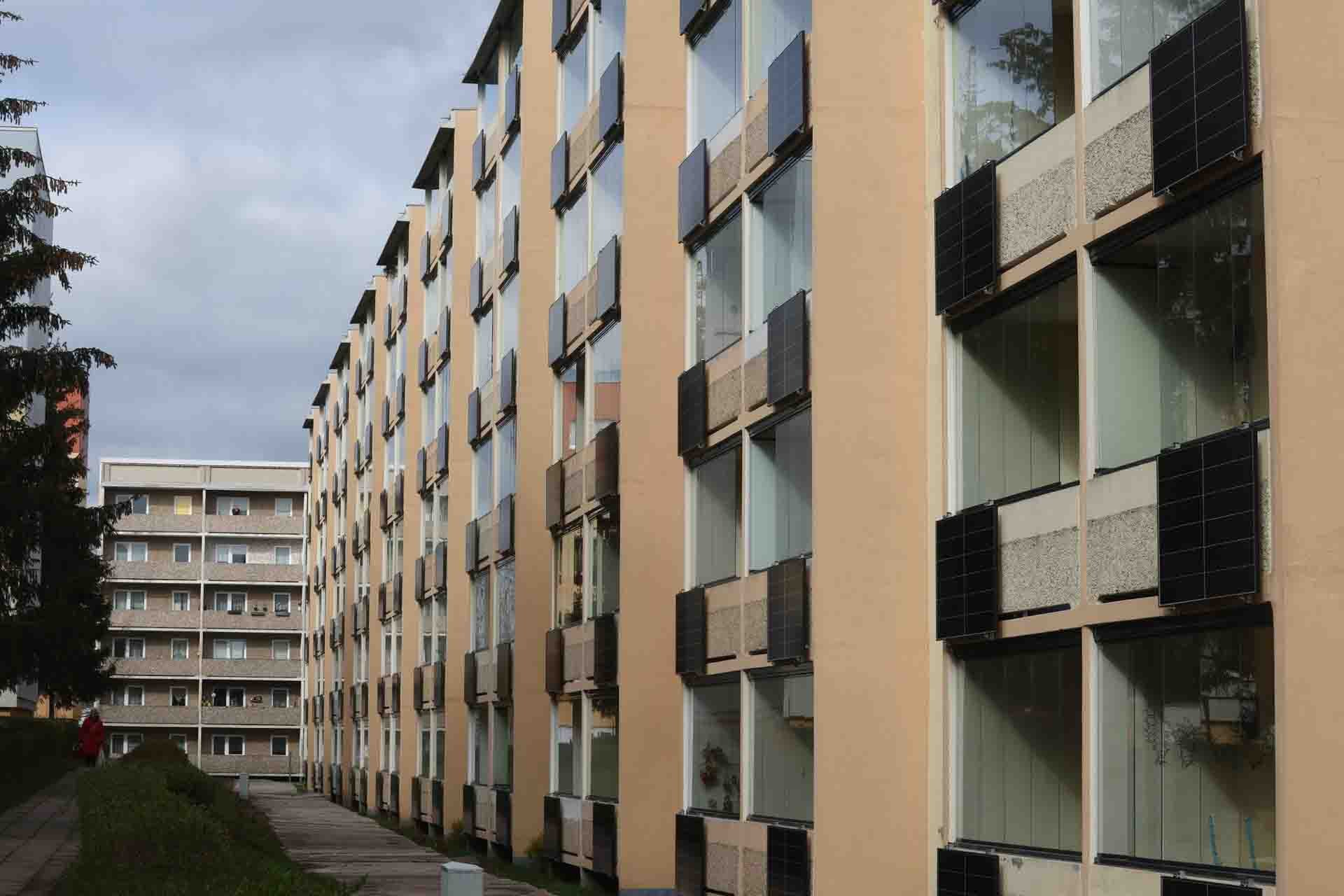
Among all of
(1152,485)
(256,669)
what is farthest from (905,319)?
(256,669)

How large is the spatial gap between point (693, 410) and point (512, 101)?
15.8 metres

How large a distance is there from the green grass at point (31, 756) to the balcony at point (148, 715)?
35.6m

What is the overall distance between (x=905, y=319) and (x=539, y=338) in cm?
1653

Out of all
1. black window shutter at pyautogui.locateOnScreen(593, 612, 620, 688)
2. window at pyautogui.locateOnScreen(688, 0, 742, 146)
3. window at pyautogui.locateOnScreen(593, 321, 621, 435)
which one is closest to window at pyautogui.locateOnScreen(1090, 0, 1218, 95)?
window at pyautogui.locateOnScreen(688, 0, 742, 146)

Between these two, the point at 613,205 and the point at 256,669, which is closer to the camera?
the point at 613,205

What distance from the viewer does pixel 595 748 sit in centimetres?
2833

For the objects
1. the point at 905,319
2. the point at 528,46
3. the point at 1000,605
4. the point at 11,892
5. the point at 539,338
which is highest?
the point at 528,46

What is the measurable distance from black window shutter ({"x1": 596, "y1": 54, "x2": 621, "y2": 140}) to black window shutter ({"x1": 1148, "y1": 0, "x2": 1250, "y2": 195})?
1506 cm

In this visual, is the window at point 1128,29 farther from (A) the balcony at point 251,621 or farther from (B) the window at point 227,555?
(B) the window at point 227,555

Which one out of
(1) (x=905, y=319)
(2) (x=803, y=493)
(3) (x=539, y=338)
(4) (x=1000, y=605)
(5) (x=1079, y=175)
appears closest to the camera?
(5) (x=1079, y=175)

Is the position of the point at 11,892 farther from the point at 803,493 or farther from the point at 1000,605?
the point at 1000,605

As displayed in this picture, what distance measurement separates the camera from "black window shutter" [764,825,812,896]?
18594mm

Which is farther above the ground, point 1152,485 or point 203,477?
point 203,477

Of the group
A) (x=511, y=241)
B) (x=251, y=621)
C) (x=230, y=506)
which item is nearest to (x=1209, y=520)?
(x=511, y=241)
